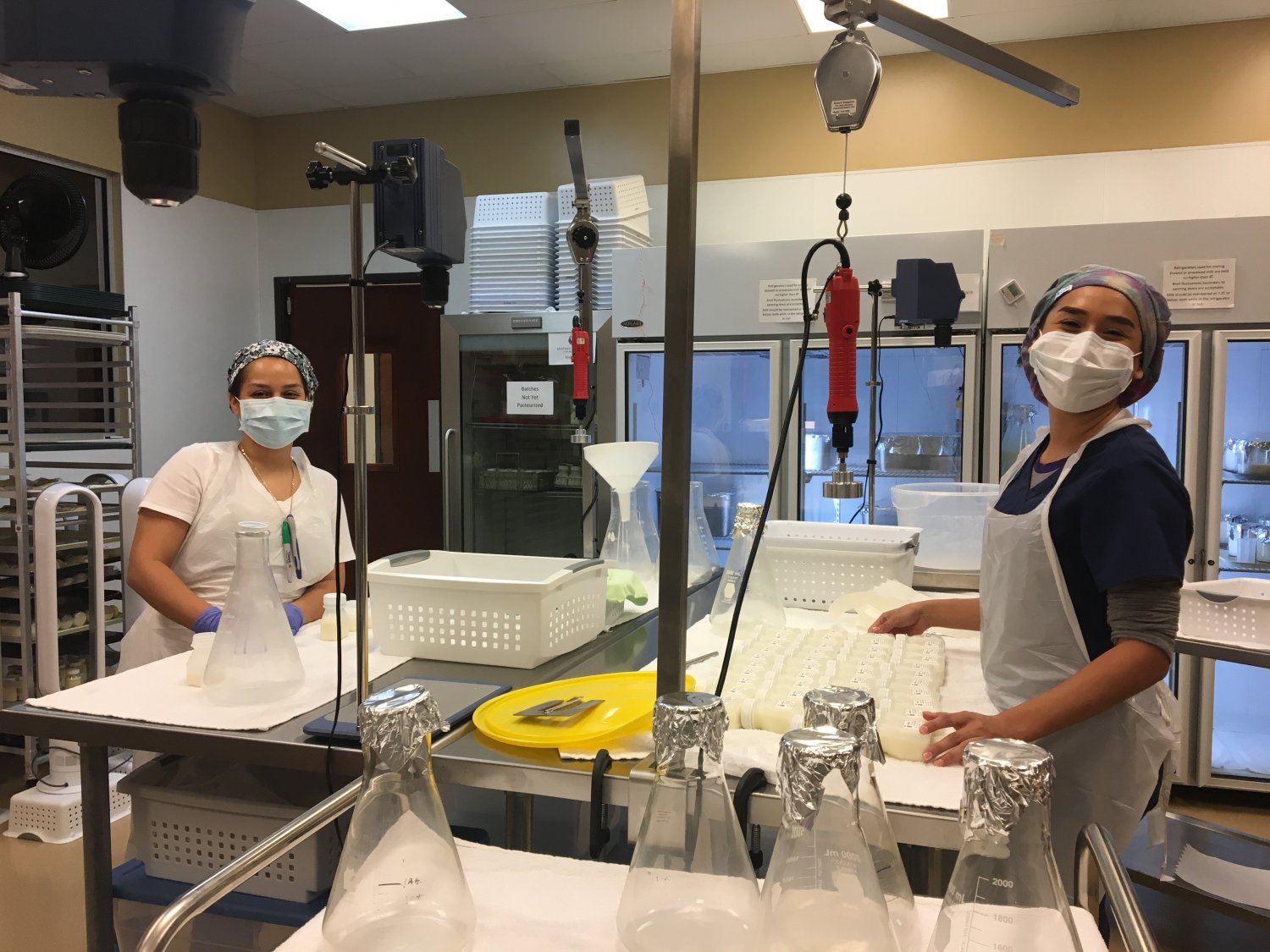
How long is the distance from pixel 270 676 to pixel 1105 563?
1.23 metres

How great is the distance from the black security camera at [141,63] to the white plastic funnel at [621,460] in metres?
1.15

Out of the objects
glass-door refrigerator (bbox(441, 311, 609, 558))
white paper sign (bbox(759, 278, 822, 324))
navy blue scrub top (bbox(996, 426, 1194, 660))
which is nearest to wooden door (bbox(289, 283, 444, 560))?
glass-door refrigerator (bbox(441, 311, 609, 558))

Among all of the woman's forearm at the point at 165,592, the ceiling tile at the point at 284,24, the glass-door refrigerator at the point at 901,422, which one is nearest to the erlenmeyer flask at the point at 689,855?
the woman's forearm at the point at 165,592

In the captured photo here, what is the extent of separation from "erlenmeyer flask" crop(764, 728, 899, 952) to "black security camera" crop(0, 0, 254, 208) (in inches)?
30.1

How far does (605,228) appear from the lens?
4062 millimetres

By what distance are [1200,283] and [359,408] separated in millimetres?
3143

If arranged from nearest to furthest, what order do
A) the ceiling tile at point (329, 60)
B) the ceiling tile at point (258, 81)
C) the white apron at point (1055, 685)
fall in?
the white apron at point (1055, 685) < the ceiling tile at point (329, 60) < the ceiling tile at point (258, 81)

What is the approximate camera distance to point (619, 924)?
30.2 inches

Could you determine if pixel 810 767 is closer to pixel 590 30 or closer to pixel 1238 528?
pixel 1238 528

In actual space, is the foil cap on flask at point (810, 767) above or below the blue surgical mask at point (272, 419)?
below

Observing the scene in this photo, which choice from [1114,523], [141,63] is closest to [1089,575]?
[1114,523]

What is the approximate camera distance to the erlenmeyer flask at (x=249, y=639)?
1410 millimetres

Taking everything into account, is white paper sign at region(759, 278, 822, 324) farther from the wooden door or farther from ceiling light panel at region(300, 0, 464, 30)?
the wooden door

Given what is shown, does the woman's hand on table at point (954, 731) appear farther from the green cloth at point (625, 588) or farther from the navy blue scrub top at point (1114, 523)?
the green cloth at point (625, 588)
